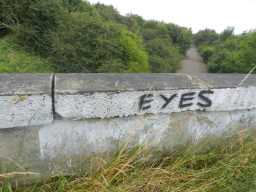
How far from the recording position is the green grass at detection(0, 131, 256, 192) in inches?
47.0

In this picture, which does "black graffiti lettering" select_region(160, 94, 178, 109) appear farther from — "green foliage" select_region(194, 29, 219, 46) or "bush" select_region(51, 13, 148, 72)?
"green foliage" select_region(194, 29, 219, 46)

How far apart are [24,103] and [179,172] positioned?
0.93m

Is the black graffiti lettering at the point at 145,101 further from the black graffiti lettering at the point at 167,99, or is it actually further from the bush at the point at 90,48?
the bush at the point at 90,48

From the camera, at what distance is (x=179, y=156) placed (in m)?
1.46

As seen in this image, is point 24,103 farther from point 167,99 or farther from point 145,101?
point 167,99

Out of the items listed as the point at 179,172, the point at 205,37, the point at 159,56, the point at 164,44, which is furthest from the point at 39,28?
the point at 205,37

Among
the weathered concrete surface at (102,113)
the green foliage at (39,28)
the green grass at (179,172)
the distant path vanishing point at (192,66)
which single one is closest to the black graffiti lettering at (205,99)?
the weathered concrete surface at (102,113)

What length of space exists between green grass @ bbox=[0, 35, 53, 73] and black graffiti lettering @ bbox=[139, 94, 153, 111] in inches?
155

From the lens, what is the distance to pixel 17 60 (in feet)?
16.5

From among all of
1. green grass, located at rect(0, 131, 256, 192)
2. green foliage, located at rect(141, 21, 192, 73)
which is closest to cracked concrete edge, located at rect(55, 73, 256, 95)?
green grass, located at rect(0, 131, 256, 192)

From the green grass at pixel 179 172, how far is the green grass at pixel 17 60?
3.85 metres

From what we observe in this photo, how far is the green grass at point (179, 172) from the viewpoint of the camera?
1.19 m

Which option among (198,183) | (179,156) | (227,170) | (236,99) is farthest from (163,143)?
(236,99)

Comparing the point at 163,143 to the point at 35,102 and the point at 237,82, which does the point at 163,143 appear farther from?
the point at 35,102
